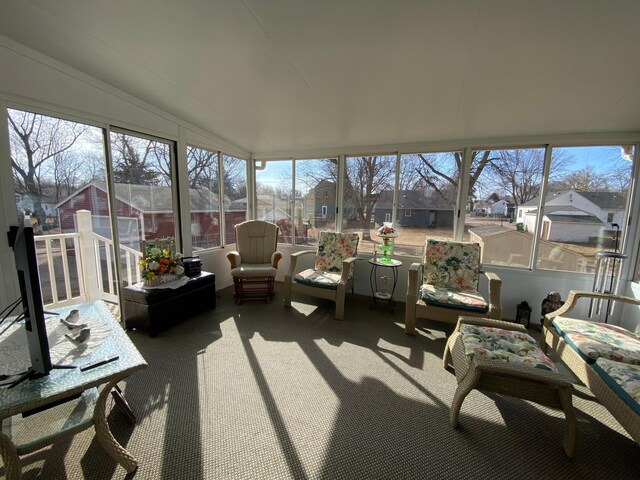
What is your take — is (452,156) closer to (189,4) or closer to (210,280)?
(189,4)

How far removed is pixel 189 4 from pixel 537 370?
2.73m

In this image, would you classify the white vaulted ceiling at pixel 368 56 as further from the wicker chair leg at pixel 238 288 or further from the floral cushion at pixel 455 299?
the wicker chair leg at pixel 238 288

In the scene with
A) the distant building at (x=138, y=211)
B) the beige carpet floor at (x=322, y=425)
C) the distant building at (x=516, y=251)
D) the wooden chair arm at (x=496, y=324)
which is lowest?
the beige carpet floor at (x=322, y=425)

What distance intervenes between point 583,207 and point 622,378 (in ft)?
7.46

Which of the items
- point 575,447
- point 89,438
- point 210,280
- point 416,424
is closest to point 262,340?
point 210,280

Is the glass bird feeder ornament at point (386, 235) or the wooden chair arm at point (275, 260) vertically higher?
the glass bird feeder ornament at point (386, 235)

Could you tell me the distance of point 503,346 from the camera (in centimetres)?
173

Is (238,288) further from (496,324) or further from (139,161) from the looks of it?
(496,324)

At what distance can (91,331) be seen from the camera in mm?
1530

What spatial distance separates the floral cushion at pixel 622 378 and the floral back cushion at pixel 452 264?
4.66 feet

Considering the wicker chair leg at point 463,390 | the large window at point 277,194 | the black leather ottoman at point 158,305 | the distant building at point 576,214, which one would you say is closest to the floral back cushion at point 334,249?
the large window at point 277,194

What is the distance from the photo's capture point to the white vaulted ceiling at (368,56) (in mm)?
1366

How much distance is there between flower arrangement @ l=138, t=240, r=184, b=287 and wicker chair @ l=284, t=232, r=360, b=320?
1246 mm

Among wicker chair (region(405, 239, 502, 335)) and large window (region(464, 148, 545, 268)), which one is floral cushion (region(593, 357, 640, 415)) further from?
large window (region(464, 148, 545, 268))
